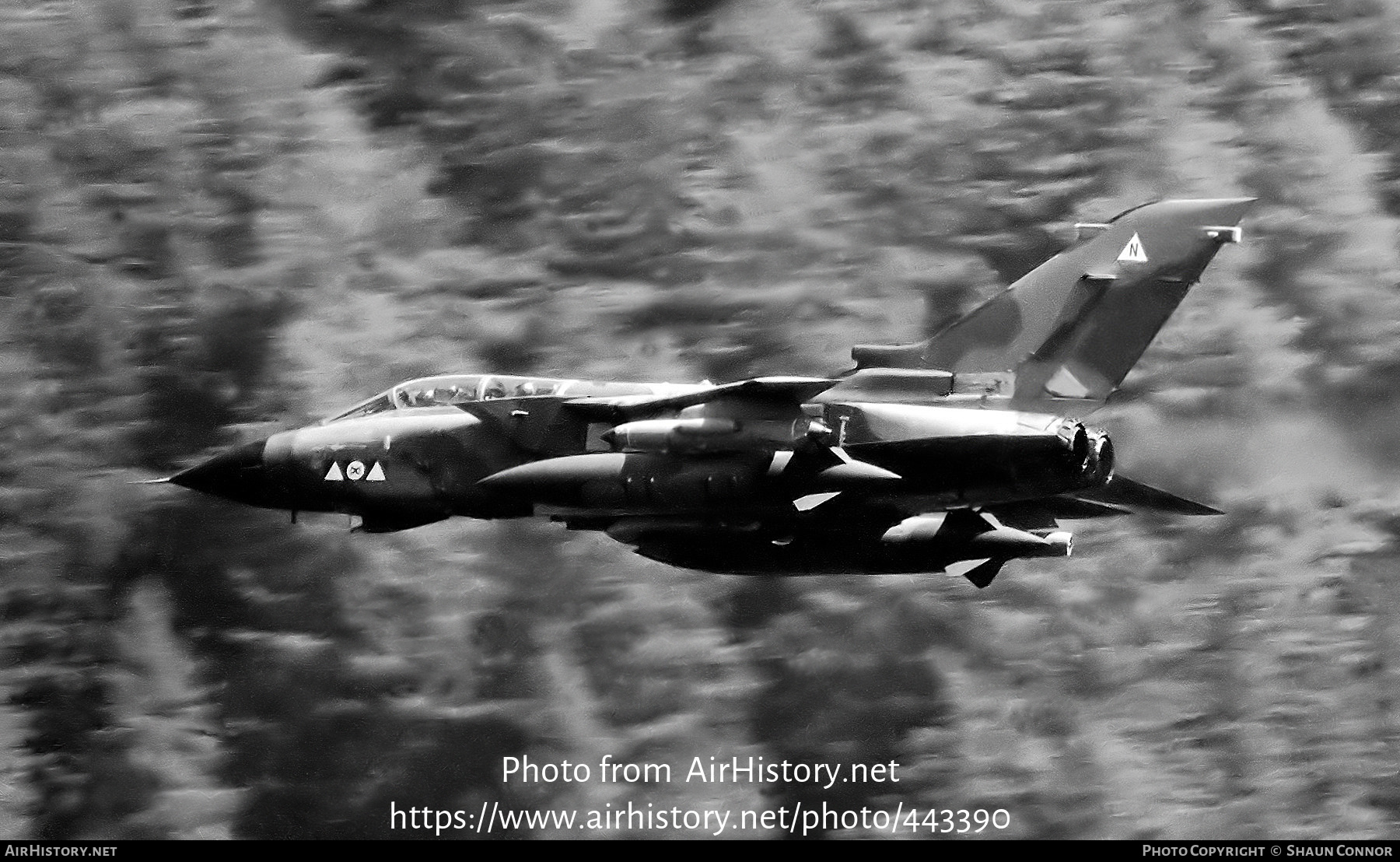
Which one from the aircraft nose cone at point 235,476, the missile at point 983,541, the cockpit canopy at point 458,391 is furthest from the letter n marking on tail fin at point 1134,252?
the aircraft nose cone at point 235,476

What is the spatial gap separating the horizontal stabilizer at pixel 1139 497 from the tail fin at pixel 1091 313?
87cm

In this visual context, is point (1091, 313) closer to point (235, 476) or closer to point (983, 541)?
point (983, 541)

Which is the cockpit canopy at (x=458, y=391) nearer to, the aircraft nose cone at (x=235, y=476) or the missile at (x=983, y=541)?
the aircraft nose cone at (x=235, y=476)

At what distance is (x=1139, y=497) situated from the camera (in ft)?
48.2

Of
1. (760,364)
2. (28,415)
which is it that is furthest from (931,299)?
(28,415)

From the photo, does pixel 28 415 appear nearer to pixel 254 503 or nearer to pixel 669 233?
pixel 254 503

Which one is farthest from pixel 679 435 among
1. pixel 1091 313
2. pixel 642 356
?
pixel 642 356

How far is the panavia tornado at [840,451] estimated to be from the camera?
13.1 m

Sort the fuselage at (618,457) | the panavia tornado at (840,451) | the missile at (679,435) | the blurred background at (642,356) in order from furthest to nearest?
the blurred background at (642,356)
the panavia tornado at (840,451)
the fuselage at (618,457)
the missile at (679,435)

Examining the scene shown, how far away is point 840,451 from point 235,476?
568 centimetres

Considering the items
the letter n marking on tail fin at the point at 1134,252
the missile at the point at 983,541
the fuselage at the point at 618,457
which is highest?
the letter n marking on tail fin at the point at 1134,252

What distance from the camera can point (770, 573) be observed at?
15.2m

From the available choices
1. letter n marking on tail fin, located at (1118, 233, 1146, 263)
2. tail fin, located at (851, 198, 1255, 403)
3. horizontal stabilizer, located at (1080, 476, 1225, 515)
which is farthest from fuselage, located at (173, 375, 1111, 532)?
letter n marking on tail fin, located at (1118, 233, 1146, 263)
